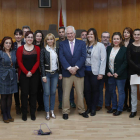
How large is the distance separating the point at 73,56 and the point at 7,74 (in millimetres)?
994

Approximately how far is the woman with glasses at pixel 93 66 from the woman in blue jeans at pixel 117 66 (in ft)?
0.44

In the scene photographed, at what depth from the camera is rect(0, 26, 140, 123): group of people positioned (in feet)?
10.8

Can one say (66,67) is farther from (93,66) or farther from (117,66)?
(117,66)

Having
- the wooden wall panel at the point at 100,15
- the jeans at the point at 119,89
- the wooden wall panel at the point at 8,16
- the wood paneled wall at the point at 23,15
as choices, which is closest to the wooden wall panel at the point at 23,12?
the wood paneled wall at the point at 23,15

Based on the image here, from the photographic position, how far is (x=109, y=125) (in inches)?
124

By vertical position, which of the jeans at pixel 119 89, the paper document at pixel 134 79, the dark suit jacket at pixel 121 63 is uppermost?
the dark suit jacket at pixel 121 63

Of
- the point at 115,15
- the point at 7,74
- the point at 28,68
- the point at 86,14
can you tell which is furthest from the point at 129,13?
the point at 7,74

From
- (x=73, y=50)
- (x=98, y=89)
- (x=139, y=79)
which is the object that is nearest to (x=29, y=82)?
(x=73, y=50)

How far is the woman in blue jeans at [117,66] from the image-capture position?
352 cm

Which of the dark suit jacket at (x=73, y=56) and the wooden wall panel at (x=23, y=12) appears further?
the wooden wall panel at (x=23, y=12)

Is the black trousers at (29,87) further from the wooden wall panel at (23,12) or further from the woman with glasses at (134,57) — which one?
the wooden wall panel at (23,12)

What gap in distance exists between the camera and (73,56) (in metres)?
3.41

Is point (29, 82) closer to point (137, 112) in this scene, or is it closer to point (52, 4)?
point (137, 112)

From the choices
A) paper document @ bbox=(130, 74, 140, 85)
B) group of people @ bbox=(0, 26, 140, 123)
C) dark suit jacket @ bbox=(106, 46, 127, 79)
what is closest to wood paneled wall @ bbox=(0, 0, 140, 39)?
group of people @ bbox=(0, 26, 140, 123)
